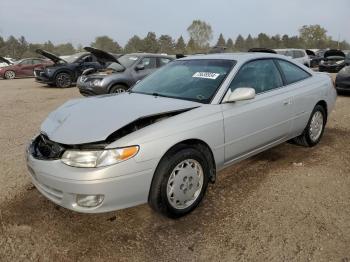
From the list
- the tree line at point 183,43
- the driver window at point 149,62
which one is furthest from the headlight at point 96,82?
Result: the tree line at point 183,43

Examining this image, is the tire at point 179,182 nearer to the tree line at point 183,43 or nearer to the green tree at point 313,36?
the tree line at point 183,43

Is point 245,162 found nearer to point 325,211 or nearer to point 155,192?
point 325,211

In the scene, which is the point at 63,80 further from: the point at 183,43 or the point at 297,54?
the point at 183,43

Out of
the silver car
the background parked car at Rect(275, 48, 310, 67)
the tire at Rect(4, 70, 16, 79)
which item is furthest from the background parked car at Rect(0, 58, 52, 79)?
the silver car

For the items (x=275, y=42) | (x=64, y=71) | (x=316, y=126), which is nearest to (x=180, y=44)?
(x=275, y=42)

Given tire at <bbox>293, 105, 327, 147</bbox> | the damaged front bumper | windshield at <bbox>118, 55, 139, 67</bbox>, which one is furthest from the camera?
windshield at <bbox>118, 55, 139, 67</bbox>

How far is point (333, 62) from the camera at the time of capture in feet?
59.4

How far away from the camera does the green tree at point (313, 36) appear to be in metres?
85.0

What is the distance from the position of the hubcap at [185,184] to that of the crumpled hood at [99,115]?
0.56m

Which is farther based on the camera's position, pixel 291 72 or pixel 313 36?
pixel 313 36

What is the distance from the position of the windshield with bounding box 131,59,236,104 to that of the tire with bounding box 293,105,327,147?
180cm

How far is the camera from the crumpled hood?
2889 mm

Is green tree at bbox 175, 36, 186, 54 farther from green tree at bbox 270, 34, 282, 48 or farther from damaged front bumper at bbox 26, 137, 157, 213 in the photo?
damaged front bumper at bbox 26, 137, 157, 213

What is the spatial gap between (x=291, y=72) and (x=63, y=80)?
1190cm
